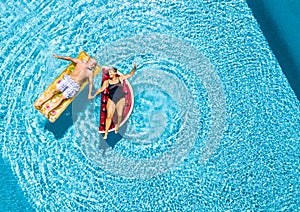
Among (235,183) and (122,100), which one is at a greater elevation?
(122,100)

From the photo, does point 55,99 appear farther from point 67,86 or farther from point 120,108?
point 120,108

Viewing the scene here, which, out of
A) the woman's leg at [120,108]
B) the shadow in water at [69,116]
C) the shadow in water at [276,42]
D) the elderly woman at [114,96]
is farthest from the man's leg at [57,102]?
the shadow in water at [276,42]

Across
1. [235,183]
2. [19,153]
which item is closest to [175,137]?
[235,183]

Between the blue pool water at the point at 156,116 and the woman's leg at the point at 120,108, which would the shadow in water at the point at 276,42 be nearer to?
the blue pool water at the point at 156,116

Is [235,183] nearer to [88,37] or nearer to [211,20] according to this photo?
[211,20]

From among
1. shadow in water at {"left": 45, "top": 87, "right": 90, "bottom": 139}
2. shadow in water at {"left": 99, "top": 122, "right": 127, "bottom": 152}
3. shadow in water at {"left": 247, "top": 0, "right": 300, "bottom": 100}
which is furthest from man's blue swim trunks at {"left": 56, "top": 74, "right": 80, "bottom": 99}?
shadow in water at {"left": 247, "top": 0, "right": 300, "bottom": 100}

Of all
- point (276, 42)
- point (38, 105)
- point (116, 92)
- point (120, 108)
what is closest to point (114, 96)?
point (116, 92)
